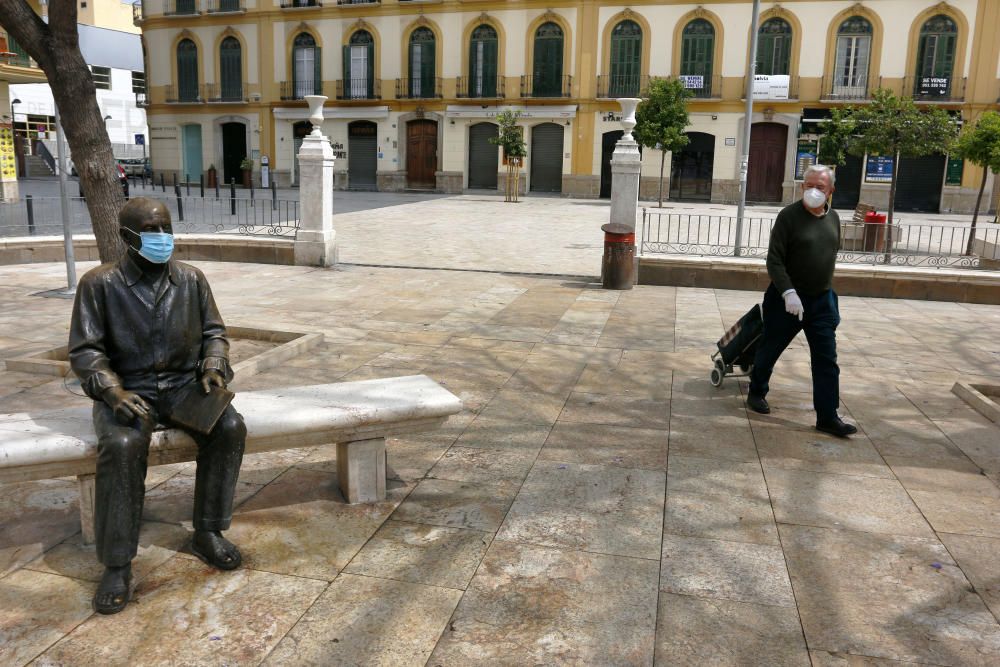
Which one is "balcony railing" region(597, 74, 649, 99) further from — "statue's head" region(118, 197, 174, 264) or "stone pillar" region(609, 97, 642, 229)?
"statue's head" region(118, 197, 174, 264)

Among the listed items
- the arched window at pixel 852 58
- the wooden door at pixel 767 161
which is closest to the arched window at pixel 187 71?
the wooden door at pixel 767 161

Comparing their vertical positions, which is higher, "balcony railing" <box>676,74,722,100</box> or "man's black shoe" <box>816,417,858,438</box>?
"balcony railing" <box>676,74,722,100</box>

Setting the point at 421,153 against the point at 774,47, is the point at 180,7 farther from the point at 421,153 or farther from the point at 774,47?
the point at 774,47

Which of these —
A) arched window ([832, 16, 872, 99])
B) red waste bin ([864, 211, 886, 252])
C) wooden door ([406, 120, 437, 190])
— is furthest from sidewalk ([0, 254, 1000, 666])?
wooden door ([406, 120, 437, 190])

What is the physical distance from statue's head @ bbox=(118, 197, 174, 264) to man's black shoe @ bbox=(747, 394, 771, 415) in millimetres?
4157

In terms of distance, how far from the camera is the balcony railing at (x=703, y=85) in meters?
33.2

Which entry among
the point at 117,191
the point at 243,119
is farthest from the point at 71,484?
the point at 243,119

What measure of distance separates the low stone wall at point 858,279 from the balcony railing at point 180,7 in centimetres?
3536

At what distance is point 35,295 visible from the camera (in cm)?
992

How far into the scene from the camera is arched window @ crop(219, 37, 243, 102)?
39.4 metres

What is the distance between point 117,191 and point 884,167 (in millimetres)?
31538

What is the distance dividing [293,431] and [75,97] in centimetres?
362

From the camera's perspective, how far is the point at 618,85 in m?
34.4

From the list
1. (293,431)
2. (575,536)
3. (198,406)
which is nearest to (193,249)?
(293,431)
